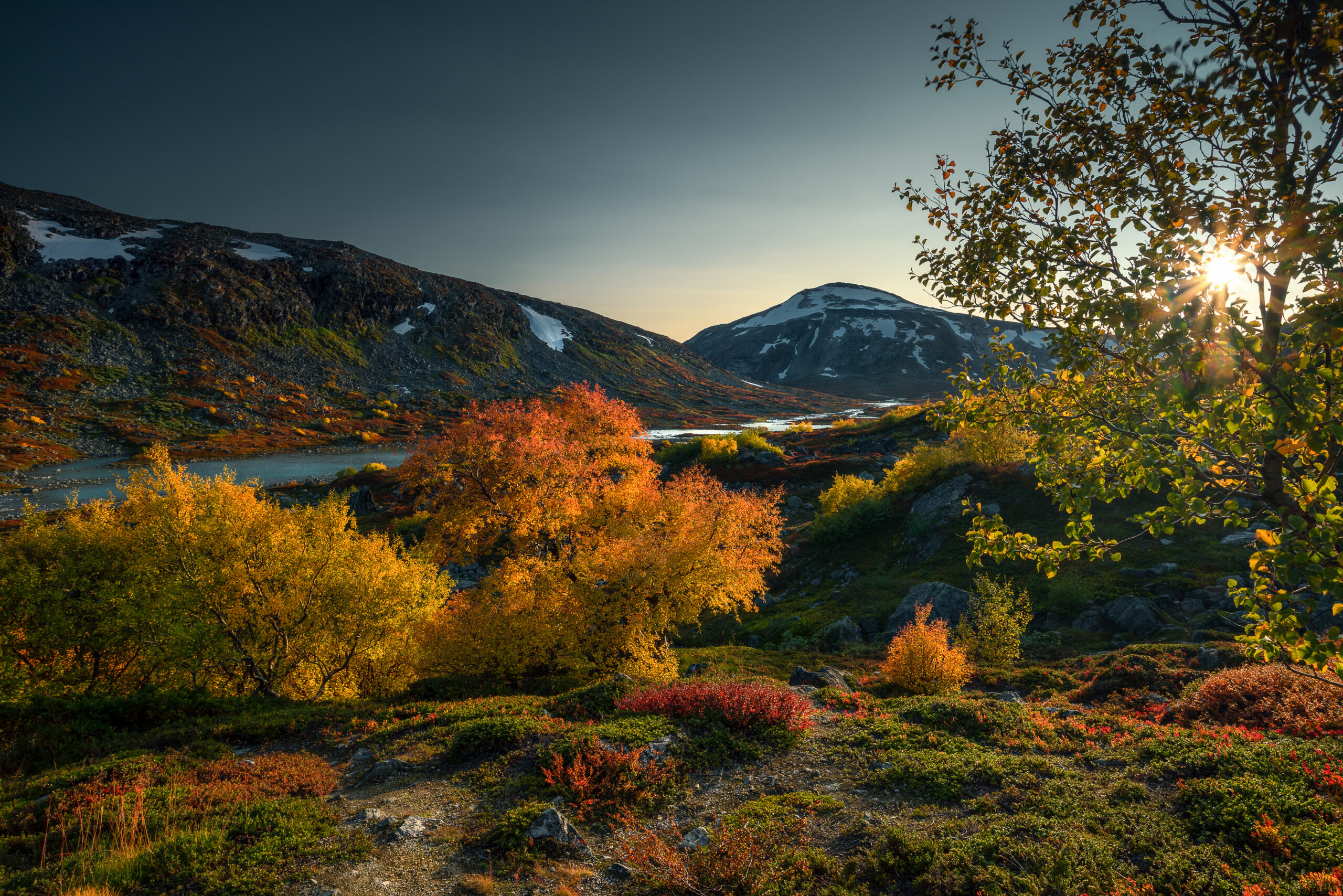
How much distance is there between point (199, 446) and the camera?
3912 inches

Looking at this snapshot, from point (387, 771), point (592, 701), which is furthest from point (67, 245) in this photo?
point (592, 701)

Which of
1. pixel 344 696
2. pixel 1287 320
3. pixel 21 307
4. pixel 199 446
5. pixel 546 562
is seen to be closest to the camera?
pixel 1287 320

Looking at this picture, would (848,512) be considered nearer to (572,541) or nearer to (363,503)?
(572,541)

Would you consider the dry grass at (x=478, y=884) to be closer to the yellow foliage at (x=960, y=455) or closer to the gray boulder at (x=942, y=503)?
the gray boulder at (x=942, y=503)

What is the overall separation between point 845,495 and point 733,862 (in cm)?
3613

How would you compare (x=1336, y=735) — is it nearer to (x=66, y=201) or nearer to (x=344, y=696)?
(x=344, y=696)

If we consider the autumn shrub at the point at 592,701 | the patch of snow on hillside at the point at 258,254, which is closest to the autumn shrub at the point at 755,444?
the autumn shrub at the point at 592,701

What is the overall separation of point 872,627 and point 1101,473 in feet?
72.9

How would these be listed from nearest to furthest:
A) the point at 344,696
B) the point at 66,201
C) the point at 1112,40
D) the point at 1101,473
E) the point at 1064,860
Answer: the point at 1112,40 < the point at 1101,473 < the point at 1064,860 < the point at 344,696 < the point at 66,201

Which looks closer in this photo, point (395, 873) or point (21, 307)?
point (395, 873)

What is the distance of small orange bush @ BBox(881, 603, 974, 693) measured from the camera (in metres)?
18.2

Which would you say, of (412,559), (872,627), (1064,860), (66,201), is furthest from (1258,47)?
(66,201)

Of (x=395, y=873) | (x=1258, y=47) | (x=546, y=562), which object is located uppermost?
(x=1258, y=47)

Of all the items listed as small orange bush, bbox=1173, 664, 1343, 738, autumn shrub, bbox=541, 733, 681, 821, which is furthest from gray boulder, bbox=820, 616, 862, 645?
autumn shrub, bbox=541, 733, 681, 821
